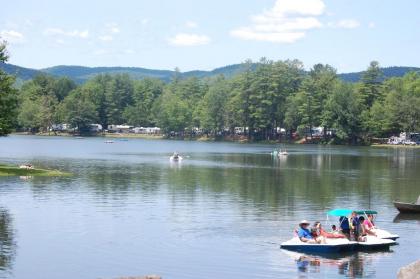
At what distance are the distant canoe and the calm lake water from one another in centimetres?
110

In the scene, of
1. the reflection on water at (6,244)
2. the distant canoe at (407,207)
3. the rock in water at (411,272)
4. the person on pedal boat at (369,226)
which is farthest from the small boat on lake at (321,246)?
the distant canoe at (407,207)

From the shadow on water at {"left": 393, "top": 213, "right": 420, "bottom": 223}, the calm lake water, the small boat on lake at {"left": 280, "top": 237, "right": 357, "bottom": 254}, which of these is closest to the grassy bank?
the calm lake water

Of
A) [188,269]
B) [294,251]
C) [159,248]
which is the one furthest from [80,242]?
[294,251]

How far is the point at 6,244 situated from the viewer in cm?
4438

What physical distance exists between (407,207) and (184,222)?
18454 mm

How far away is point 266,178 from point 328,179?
7.72m

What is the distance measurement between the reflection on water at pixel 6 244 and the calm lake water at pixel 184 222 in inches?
2.3

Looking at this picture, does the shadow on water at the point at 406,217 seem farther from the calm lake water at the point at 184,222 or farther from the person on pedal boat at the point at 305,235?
the person on pedal boat at the point at 305,235

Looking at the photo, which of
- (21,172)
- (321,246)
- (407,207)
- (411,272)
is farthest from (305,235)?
(21,172)

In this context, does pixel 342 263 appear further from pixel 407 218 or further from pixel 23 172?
pixel 23 172

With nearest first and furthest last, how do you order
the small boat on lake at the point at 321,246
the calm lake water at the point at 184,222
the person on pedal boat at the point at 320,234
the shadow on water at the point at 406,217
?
the calm lake water at the point at 184,222, the small boat on lake at the point at 321,246, the person on pedal boat at the point at 320,234, the shadow on water at the point at 406,217

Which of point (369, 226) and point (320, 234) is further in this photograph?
point (369, 226)

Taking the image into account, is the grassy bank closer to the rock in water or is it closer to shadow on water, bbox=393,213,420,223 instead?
shadow on water, bbox=393,213,420,223

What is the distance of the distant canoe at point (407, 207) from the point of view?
59594mm
